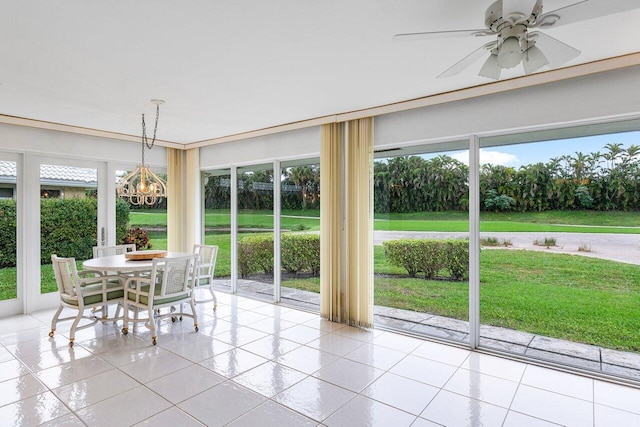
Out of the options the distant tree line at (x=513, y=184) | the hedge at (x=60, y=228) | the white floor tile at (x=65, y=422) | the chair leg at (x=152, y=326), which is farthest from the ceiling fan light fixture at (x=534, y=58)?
the hedge at (x=60, y=228)

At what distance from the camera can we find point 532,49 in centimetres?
197

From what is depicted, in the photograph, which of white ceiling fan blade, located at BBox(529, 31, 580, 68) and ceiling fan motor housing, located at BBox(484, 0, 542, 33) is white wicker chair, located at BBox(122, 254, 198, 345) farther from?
white ceiling fan blade, located at BBox(529, 31, 580, 68)

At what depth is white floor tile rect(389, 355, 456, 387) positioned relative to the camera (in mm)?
2916

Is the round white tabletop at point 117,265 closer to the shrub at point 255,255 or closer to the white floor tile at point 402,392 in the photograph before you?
the shrub at point 255,255

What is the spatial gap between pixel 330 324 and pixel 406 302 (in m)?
0.94

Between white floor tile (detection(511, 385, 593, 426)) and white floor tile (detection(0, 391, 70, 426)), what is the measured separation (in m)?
3.13

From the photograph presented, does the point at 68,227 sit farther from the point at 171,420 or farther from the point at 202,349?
the point at 171,420

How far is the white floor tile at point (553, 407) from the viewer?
236 centimetres

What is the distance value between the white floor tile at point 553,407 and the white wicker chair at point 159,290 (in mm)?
3197

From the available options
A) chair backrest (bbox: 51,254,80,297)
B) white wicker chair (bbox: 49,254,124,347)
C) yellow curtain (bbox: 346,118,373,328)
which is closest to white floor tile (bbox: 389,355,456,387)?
yellow curtain (bbox: 346,118,373,328)

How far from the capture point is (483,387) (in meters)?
2.79

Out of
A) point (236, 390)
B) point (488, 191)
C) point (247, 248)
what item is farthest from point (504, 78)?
point (247, 248)

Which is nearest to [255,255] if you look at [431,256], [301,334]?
[301,334]

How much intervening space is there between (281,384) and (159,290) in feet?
6.00
